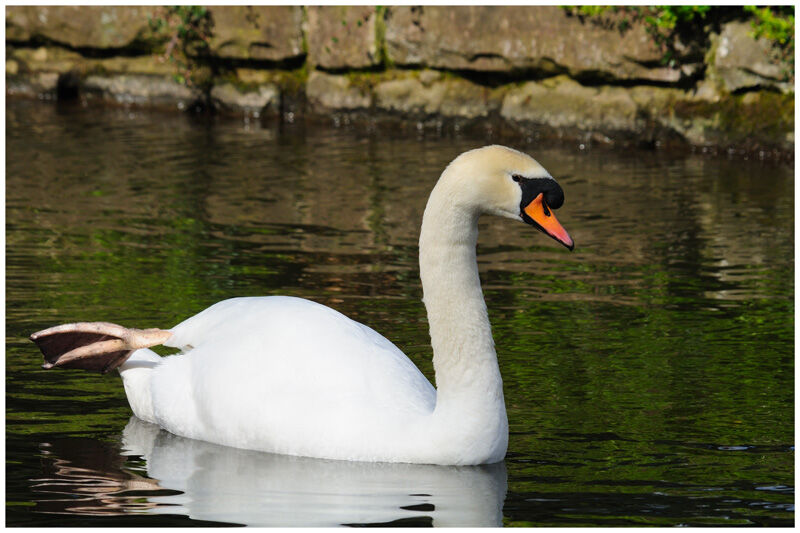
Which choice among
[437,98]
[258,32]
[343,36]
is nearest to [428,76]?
[437,98]

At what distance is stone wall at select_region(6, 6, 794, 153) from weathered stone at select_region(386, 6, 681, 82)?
0.01 meters

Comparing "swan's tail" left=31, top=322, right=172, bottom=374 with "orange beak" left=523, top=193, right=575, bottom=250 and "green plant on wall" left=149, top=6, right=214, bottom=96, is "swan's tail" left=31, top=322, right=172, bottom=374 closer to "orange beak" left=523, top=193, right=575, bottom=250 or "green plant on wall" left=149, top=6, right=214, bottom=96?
"orange beak" left=523, top=193, right=575, bottom=250

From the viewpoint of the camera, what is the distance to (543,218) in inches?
200

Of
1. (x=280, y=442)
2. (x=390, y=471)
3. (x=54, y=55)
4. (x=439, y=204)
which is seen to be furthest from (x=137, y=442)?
(x=54, y=55)

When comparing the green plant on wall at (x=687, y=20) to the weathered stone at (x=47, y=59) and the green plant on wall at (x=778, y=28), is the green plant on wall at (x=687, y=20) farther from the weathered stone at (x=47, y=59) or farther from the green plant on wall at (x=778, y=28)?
the weathered stone at (x=47, y=59)

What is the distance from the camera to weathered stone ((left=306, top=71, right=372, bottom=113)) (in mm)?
15289

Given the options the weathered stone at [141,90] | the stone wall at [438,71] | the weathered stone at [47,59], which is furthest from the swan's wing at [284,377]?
the weathered stone at [47,59]

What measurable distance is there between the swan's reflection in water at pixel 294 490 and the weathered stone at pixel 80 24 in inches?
444

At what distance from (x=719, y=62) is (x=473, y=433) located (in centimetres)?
902

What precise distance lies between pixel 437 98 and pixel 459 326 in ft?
32.5

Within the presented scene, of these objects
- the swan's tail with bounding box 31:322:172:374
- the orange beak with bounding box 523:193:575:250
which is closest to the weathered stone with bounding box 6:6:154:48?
the swan's tail with bounding box 31:322:172:374

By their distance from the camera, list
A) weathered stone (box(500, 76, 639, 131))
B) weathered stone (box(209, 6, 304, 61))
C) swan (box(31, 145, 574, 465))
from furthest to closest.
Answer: weathered stone (box(209, 6, 304, 61)) < weathered stone (box(500, 76, 639, 131)) < swan (box(31, 145, 574, 465))

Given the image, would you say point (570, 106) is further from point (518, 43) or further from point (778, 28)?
point (778, 28)

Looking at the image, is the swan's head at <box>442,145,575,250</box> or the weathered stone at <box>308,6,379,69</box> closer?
the swan's head at <box>442,145,575,250</box>
